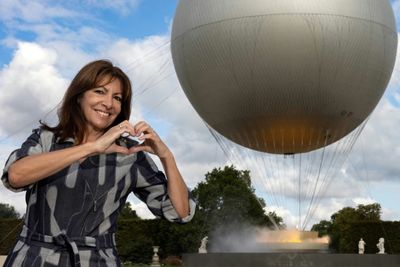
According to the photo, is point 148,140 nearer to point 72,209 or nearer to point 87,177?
point 87,177

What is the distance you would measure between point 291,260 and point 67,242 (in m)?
15.1

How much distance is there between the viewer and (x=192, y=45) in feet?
61.9

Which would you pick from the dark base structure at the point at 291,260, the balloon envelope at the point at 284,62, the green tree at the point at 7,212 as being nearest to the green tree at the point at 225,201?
the balloon envelope at the point at 284,62

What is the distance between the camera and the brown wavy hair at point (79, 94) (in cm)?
246

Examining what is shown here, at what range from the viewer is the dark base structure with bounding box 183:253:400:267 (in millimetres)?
16781

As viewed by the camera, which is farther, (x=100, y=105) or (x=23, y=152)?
(x=100, y=105)

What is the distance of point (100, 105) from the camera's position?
2475 mm

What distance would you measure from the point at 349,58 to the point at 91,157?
1655 centimetres

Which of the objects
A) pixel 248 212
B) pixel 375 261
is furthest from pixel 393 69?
pixel 248 212

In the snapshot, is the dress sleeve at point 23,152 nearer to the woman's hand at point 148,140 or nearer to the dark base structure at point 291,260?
the woman's hand at point 148,140

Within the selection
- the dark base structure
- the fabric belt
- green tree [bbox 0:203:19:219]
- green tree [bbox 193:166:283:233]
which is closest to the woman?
the fabric belt

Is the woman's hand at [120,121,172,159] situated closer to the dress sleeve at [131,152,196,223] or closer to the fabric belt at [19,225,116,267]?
the dress sleeve at [131,152,196,223]

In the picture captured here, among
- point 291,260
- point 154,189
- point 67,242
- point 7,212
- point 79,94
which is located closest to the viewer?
point 67,242

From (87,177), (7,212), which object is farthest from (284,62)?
(7,212)
